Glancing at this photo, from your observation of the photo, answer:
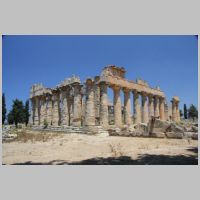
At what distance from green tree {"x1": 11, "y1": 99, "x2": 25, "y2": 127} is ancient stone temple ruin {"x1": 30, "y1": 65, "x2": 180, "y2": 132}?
792 centimetres

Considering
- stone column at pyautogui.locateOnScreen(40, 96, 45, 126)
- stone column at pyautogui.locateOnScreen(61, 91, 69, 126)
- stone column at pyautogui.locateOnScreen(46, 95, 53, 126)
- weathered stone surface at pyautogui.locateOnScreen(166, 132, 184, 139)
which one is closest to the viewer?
weathered stone surface at pyautogui.locateOnScreen(166, 132, 184, 139)

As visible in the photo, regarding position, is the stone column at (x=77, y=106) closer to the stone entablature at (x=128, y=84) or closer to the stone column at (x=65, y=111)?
the stone column at (x=65, y=111)

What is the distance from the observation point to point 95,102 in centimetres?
3509

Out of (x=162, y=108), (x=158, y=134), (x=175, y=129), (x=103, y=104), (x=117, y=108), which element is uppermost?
(x=103, y=104)

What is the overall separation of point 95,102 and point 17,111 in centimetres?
2371


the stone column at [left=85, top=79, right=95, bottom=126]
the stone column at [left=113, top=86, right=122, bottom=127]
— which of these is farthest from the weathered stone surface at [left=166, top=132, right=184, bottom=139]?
the stone column at [left=85, top=79, right=95, bottom=126]

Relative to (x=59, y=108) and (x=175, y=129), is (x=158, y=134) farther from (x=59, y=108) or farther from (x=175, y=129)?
(x=59, y=108)

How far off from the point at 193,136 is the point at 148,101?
72.8 ft

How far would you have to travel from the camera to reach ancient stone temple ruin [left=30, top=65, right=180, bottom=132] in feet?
99.1

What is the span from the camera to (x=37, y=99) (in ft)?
143

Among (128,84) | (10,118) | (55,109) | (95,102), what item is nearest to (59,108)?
(55,109)

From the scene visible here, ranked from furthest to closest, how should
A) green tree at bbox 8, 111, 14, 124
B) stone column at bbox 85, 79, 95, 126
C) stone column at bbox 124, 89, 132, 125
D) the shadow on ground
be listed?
green tree at bbox 8, 111, 14, 124 → stone column at bbox 124, 89, 132, 125 → stone column at bbox 85, 79, 95, 126 → the shadow on ground

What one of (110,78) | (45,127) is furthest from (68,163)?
(45,127)

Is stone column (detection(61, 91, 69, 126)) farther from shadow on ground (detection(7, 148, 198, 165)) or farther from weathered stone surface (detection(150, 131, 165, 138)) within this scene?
shadow on ground (detection(7, 148, 198, 165))
